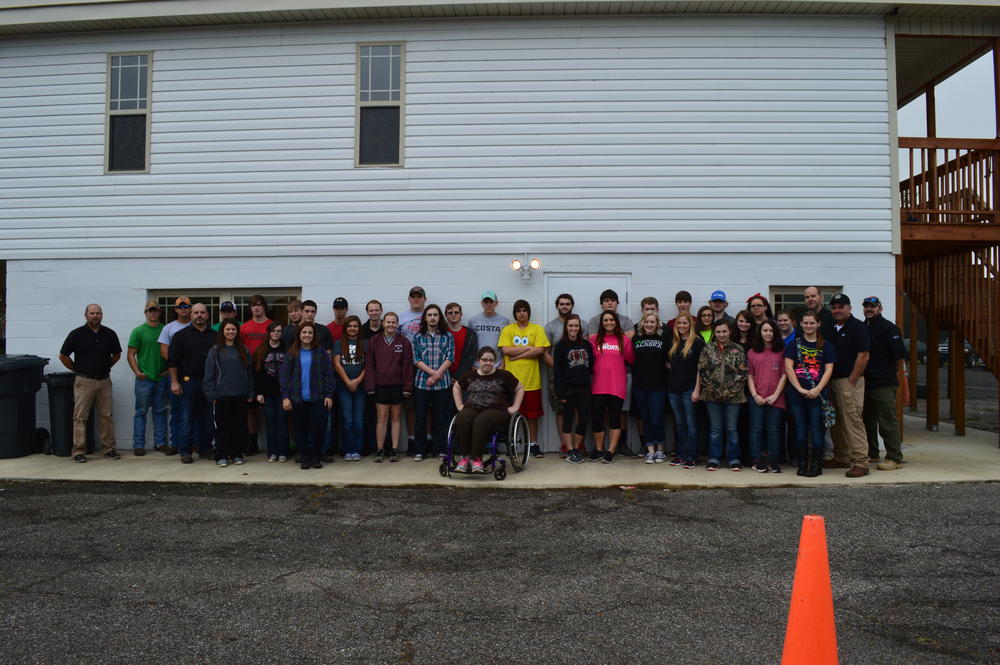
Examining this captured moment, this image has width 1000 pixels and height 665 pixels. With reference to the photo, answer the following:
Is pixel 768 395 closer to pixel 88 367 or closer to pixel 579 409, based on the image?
pixel 579 409

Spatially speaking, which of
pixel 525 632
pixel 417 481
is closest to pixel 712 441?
pixel 417 481

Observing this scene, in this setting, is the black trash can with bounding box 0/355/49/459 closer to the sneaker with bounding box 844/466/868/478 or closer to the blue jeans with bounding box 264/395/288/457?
the blue jeans with bounding box 264/395/288/457

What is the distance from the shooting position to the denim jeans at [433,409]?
28.8ft

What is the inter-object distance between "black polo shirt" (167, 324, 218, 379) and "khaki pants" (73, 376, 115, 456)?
1041mm

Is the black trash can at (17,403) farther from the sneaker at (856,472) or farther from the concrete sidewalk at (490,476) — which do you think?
the sneaker at (856,472)

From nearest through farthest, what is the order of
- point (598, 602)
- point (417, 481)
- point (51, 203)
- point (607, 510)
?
point (598, 602), point (607, 510), point (417, 481), point (51, 203)

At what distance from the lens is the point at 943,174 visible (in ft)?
32.8

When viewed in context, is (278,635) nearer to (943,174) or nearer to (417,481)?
(417,481)

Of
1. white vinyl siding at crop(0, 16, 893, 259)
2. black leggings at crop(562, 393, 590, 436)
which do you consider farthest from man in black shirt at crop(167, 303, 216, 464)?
black leggings at crop(562, 393, 590, 436)

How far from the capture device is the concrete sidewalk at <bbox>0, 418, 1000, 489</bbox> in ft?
24.3

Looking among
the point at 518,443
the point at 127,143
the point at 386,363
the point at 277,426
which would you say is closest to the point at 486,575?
the point at 518,443

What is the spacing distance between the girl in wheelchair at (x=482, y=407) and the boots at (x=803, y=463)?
300 cm

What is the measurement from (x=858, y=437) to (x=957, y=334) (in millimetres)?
4577

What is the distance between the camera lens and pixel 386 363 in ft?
28.3
